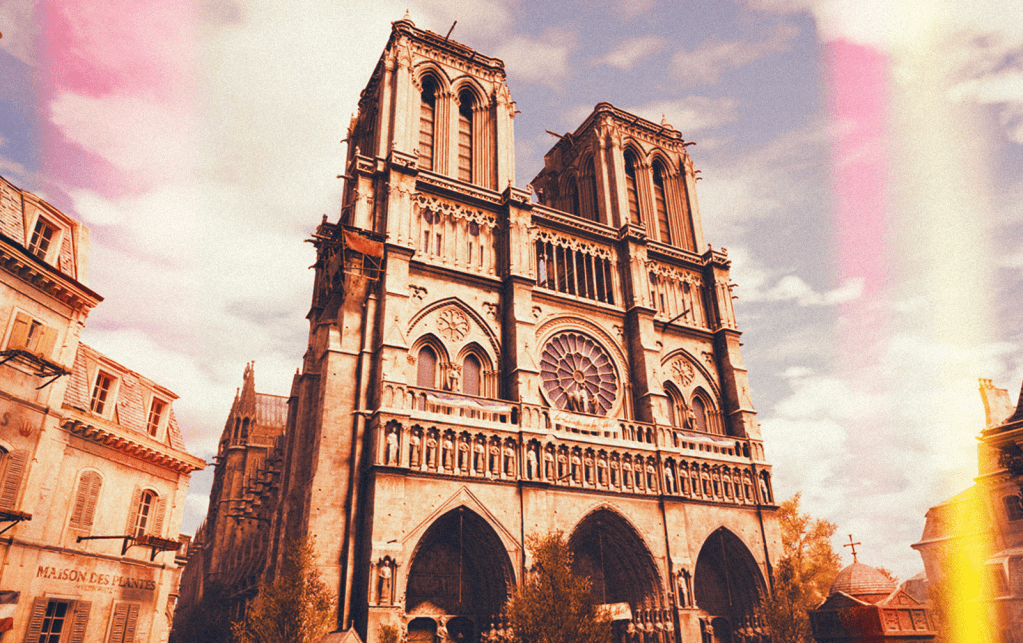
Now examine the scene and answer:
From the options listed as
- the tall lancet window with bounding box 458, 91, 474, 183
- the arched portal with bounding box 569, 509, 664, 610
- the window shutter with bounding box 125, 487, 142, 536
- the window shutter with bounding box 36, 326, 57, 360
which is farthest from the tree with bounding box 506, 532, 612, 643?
the tall lancet window with bounding box 458, 91, 474, 183

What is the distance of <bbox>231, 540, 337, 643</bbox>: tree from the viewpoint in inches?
870

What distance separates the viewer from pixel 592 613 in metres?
23.9

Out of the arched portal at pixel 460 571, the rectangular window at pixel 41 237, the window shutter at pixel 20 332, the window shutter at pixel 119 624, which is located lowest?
the window shutter at pixel 119 624

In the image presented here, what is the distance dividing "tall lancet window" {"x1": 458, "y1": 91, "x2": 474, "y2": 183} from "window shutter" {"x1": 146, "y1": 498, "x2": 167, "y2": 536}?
74.9ft

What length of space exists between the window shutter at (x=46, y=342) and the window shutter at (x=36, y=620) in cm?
656

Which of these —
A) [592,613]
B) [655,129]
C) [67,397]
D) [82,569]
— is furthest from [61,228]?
[655,129]

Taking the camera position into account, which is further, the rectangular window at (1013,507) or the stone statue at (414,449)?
the rectangular window at (1013,507)

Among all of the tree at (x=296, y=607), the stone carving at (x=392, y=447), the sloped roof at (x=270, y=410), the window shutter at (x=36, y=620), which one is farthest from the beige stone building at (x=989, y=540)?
the sloped roof at (x=270, y=410)

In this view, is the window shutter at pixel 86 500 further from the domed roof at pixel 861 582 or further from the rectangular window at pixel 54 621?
the domed roof at pixel 861 582

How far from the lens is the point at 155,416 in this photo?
2373cm

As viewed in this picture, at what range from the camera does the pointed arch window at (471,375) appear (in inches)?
1257

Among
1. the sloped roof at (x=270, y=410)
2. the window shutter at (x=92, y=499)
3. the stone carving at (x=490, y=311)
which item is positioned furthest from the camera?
the sloped roof at (x=270, y=410)

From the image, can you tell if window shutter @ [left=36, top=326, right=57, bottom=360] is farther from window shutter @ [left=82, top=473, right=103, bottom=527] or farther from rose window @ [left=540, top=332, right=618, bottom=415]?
rose window @ [left=540, top=332, right=618, bottom=415]

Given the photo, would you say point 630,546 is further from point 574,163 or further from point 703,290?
point 574,163
